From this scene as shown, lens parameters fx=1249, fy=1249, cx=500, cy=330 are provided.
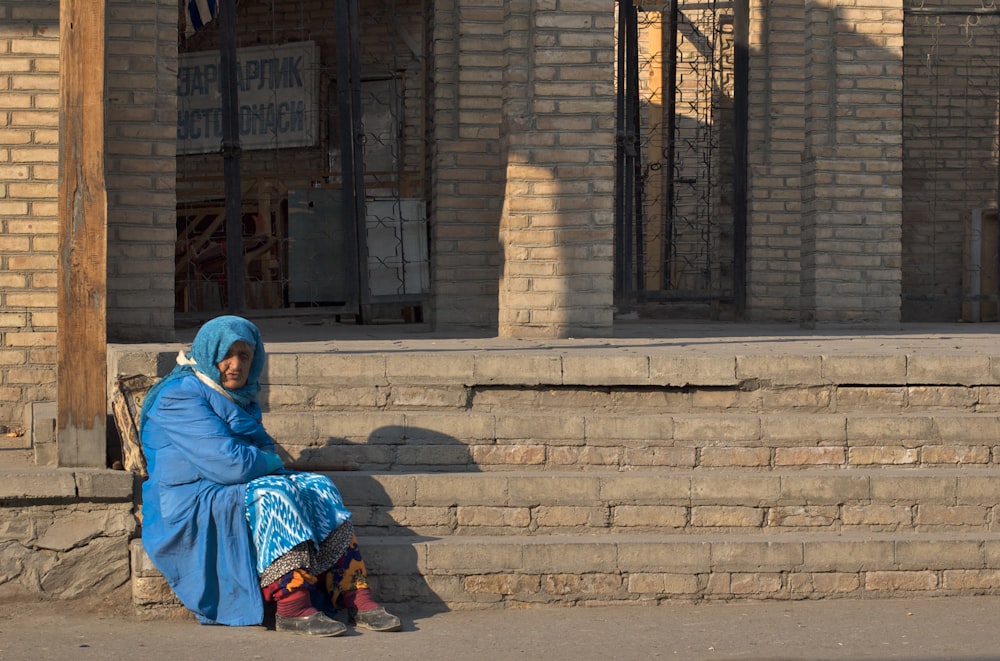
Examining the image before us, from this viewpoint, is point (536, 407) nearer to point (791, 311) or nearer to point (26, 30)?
point (26, 30)

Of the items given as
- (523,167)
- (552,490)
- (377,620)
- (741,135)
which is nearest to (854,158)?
(741,135)

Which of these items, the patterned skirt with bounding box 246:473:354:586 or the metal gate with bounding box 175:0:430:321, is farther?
the metal gate with bounding box 175:0:430:321

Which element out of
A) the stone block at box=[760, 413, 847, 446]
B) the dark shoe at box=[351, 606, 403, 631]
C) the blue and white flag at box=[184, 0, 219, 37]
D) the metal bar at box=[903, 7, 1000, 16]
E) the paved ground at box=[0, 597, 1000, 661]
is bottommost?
the paved ground at box=[0, 597, 1000, 661]

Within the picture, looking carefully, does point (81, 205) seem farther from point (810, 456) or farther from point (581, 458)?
point (810, 456)

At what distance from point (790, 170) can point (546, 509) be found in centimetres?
644

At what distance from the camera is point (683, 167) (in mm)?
13547

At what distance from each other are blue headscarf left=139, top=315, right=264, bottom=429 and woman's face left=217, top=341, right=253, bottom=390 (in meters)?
0.01

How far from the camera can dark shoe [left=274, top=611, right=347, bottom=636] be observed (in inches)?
175

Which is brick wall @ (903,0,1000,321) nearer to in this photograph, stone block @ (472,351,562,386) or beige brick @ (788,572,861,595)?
stone block @ (472,351,562,386)

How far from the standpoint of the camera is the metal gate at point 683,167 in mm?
11250

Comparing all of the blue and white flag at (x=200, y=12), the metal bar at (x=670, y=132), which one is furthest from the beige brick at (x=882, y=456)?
the blue and white flag at (x=200, y=12)

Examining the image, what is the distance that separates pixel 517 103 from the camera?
798cm

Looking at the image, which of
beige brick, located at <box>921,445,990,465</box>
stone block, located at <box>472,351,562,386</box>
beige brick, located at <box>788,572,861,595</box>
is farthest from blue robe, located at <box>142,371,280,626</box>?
beige brick, located at <box>921,445,990,465</box>

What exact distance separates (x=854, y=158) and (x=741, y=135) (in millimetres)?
1169
